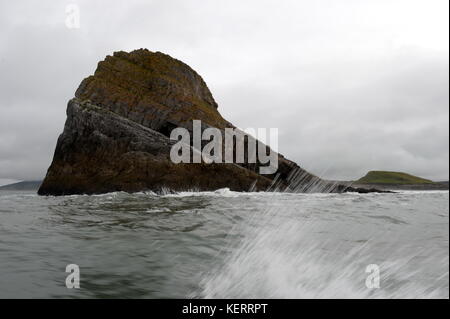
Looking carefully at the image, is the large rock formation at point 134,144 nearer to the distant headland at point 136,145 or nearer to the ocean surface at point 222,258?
the distant headland at point 136,145

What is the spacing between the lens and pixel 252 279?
5062 millimetres

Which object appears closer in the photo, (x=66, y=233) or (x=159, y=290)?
(x=159, y=290)

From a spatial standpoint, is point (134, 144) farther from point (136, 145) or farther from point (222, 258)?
point (222, 258)

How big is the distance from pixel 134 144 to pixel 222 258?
72.9 ft

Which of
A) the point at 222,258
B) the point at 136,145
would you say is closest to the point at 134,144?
the point at 136,145

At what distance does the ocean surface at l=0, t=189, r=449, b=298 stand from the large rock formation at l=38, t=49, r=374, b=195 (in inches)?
646

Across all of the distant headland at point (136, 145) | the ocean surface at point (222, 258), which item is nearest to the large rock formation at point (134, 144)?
the distant headland at point (136, 145)

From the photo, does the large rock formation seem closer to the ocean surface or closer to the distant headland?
the distant headland

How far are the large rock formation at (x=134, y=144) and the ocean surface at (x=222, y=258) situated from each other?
16.4 m

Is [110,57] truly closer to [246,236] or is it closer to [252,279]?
[246,236]

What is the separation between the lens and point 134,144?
2698 centimetres
